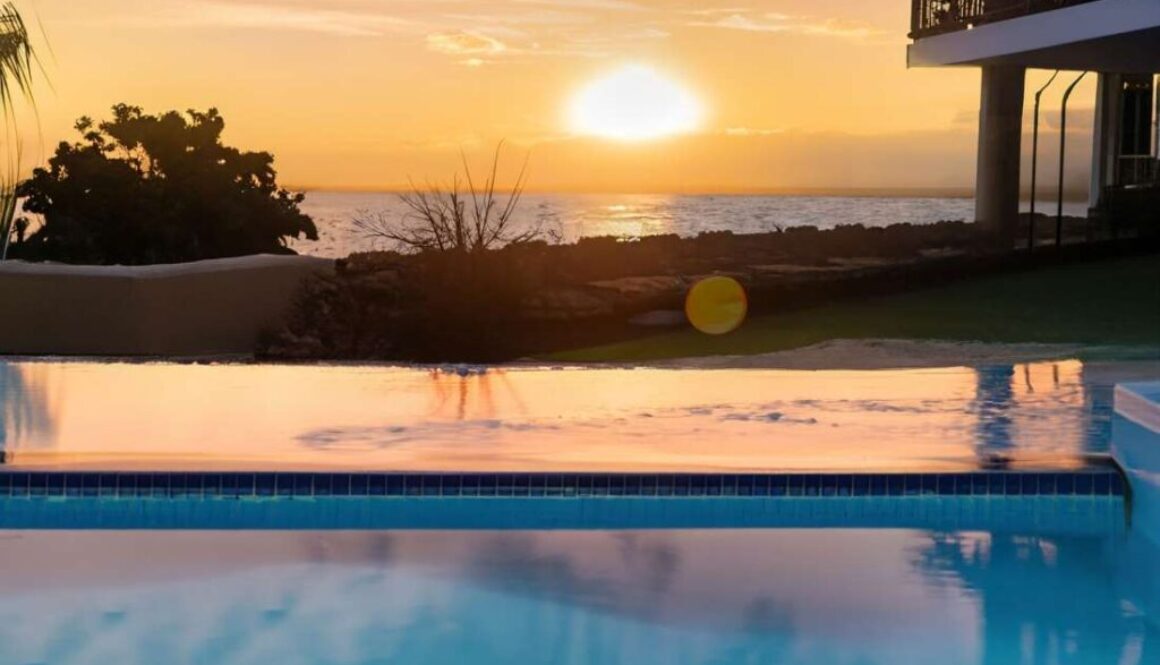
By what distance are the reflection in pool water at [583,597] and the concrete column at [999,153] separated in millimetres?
13526

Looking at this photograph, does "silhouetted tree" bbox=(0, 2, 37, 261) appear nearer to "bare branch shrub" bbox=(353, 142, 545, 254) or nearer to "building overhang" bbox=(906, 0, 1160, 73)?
"bare branch shrub" bbox=(353, 142, 545, 254)

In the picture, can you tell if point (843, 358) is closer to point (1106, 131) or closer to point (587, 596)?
point (587, 596)

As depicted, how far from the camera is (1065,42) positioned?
49.3 ft

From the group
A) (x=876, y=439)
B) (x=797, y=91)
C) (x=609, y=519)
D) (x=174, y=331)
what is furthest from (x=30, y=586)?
(x=797, y=91)

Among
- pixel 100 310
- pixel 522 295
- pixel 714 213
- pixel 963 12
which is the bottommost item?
pixel 100 310

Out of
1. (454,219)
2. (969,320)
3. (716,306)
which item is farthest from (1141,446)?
(716,306)

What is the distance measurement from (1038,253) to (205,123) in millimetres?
11940

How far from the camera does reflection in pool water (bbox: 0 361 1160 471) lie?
A: 19.5 feet

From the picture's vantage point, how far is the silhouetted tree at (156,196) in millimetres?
19547

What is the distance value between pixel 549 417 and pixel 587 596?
2467mm

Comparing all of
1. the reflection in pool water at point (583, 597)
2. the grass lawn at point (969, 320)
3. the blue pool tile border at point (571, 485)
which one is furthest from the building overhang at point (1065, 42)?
the reflection in pool water at point (583, 597)

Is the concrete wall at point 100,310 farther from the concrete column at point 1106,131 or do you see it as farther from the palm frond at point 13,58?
the concrete column at point 1106,131

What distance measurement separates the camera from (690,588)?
477 centimetres

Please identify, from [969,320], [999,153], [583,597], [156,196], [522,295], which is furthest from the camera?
[156,196]
